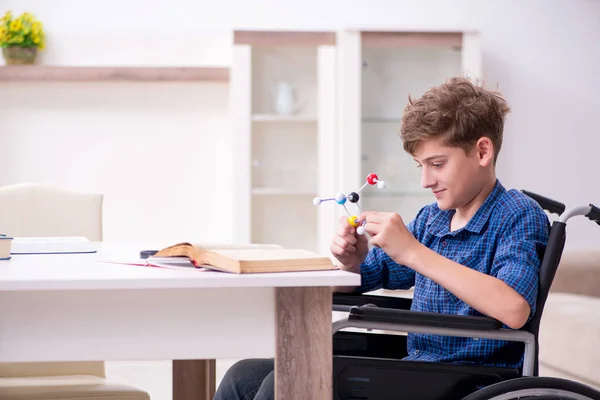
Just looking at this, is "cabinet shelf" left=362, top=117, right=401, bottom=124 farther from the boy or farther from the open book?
the open book

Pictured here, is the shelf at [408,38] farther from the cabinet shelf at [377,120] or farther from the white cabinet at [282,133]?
the cabinet shelf at [377,120]

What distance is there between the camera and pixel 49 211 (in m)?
2.38

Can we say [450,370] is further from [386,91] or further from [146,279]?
[386,91]

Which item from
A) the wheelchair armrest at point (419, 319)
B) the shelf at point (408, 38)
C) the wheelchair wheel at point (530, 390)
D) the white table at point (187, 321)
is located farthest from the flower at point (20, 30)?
the wheelchair wheel at point (530, 390)

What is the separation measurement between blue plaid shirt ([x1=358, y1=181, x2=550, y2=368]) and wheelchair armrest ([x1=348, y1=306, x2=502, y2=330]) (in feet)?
0.23

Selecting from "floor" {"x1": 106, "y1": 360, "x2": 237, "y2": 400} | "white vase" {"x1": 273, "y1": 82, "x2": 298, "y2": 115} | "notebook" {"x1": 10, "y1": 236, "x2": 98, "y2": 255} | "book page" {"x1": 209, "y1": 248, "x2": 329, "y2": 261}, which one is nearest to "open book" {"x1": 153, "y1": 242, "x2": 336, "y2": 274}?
"book page" {"x1": 209, "y1": 248, "x2": 329, "y2": 261}

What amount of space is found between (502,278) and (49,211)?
1503 millimetres

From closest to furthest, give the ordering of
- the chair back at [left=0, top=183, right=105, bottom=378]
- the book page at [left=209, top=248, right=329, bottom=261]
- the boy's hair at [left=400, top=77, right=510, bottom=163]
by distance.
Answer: the book page at [left=209, top=248, right=329, bottom=261]
the boy's hair at [left=400, top=77, right=510, bottom=163]
the chair back at [left=0, top=183, right=105, bottom=378]

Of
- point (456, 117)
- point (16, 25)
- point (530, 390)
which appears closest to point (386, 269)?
point (456, 117)

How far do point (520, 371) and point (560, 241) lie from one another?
0.76 ft

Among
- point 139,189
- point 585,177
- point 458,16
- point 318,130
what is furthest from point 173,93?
point 585,177

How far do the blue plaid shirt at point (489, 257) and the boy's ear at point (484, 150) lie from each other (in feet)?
0.22

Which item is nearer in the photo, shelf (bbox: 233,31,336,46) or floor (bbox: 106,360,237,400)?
floor (bbox: 106,360,237,400)

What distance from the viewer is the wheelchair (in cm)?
123
